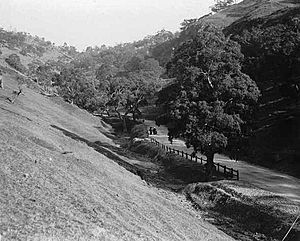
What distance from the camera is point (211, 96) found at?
115 feet

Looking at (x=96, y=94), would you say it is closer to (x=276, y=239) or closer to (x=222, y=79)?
(x=222, y=79)

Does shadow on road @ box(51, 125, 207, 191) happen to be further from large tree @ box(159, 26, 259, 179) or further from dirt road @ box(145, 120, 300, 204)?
dirt road @ box(145, 120, 300, 204)

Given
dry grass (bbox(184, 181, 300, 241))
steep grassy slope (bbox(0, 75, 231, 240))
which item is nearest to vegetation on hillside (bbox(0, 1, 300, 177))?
dry grass (bbox(184, 181, 300, 241))

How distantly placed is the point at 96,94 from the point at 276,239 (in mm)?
83907

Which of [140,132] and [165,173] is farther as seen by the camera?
[140,132]

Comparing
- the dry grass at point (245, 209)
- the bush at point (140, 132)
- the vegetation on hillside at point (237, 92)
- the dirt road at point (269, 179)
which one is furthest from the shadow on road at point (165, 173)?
the bush at point (140, 132)

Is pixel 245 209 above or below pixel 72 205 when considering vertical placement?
below

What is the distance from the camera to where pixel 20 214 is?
1449cm

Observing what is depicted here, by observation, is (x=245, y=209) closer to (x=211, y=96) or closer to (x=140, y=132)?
(x=211, y=96)

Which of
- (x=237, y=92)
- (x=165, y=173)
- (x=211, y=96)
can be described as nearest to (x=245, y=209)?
(x=237, y=92)

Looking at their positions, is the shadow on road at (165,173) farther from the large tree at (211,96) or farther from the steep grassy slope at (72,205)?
the steep grassy slope at (72,205)

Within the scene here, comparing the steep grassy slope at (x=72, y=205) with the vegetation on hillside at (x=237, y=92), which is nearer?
the steep grassy slope at (x=72, y=205)

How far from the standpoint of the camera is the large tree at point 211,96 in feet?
111

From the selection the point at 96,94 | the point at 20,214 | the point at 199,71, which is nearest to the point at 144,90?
the point at 96,94
